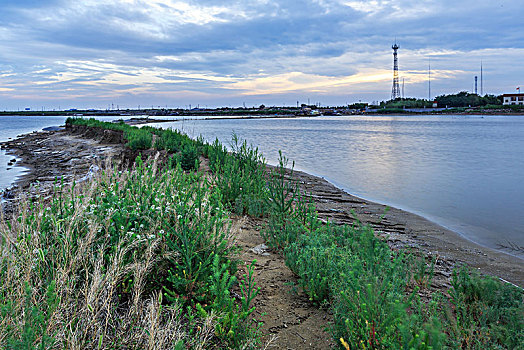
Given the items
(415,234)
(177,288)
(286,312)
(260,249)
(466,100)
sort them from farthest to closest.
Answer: (466,100) → (415,234) → (260,249) → (286,312) → (177,288)

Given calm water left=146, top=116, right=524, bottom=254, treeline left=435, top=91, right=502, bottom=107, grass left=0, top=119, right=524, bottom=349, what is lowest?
Result: calm water left=146, top=116, right=524, bottom=254

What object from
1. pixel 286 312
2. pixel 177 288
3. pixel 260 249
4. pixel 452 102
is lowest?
pixel 286 312

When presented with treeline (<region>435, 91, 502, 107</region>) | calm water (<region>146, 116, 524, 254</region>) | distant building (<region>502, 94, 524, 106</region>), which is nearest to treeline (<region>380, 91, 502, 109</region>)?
treeline (<region>435, 91, 502, 107</region>)

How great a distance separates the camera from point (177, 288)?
3.50 m

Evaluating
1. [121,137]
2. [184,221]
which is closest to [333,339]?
[184,221]

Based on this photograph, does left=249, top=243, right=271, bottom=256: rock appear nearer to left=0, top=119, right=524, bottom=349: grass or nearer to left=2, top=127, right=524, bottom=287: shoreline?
left=0, top=119, right=524, bottom=349: grass

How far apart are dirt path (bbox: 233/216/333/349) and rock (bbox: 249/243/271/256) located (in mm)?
162

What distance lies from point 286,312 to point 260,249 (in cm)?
163

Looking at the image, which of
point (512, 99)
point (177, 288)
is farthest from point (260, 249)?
point (512, 99)

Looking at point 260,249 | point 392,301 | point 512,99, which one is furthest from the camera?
point 512,99

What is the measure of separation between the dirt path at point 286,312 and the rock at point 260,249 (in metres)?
0.16

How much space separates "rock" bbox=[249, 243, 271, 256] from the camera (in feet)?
16.9

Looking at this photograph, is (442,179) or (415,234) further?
(442,179)

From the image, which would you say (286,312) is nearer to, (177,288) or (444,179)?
(177,288)
